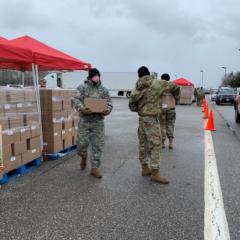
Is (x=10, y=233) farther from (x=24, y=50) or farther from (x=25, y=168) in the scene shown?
(x=24, y=50)

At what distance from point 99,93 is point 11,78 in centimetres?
1822

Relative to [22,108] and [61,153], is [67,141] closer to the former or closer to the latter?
[61,153]

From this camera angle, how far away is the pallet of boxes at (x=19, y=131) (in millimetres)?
6355

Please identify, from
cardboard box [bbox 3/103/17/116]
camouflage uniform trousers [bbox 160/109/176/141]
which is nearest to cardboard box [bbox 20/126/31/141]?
cardboard box [bbox 3/103/17/116]

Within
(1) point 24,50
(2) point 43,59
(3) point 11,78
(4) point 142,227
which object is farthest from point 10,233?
(3) point 11,78

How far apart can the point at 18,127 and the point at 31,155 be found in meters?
0.70

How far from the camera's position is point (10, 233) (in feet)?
13.5

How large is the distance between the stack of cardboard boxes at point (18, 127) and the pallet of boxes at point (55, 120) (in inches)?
16.3

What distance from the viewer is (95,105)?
21.1 ft

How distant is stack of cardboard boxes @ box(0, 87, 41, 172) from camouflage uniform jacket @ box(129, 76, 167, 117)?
221cm

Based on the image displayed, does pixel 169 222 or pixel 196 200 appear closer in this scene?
pixel 169 222

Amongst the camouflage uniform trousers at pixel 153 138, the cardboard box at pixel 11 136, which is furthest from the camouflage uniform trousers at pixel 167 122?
the cardboard box at pixel 11 136

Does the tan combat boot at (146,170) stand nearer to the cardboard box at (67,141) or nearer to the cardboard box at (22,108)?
the cardboard box at (22,108)

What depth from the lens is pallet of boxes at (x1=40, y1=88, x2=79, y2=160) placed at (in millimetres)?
8062
